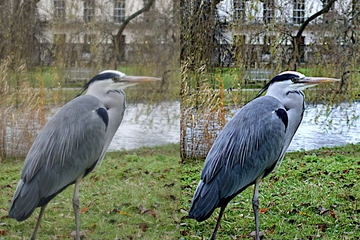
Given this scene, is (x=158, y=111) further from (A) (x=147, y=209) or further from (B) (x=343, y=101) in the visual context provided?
(B) (x=343, y=101)

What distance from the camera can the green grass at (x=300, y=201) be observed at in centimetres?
304

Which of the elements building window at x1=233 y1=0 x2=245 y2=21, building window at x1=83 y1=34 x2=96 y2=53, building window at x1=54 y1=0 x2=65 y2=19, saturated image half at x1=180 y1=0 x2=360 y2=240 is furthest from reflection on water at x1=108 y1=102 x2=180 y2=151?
building window at x1=233 y1=0 x2=245 y2=21

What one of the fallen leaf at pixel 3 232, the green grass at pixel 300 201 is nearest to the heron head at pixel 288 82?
the green grass at pixel 300 201

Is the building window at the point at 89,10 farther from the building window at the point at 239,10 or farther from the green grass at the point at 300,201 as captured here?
the green grass at the point at 300,201

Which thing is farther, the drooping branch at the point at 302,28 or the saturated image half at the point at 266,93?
the drooping branch at the point at 302,28

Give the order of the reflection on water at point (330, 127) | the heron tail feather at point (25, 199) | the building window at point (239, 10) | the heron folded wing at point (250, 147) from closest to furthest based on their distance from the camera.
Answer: the heron tail feather at point (25, 199) → the heron folded wing at point (250, 147) → the building window at point (239, 10) → the reflection on water at point (330, 127)

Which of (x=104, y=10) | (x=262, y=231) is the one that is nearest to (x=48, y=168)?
(x=104, y=10)

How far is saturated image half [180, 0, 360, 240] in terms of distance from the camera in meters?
3.06

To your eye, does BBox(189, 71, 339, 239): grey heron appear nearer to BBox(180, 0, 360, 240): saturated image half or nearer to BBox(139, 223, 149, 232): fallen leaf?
BBox(180, 0, 360, 240): saturated image half

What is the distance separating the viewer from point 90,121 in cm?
227

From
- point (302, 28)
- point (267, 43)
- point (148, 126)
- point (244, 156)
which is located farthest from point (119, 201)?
point (302, 28)

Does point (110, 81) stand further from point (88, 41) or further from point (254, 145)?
point (254, 145)

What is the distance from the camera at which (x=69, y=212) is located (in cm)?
244

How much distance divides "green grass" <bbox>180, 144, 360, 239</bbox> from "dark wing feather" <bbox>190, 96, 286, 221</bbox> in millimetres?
381
